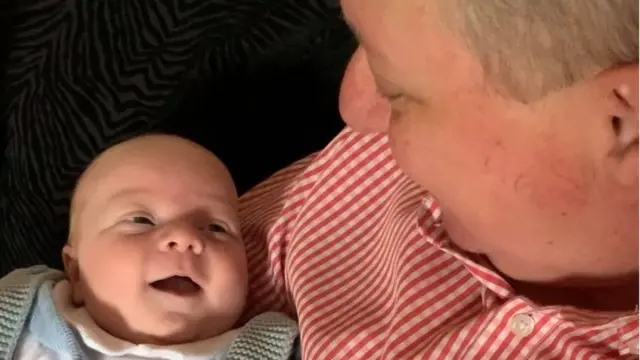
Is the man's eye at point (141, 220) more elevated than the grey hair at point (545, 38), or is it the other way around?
the grey hair at point (545, 38)

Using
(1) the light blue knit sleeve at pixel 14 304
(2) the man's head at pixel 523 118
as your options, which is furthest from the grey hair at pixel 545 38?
(1) the light blue knit sleeve at pixel 14 304

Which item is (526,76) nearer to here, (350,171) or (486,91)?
(486,91)

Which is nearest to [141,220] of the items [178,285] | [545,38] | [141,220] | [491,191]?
[141,220]

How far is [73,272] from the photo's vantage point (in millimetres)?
1314

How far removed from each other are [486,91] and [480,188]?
111 millimetres

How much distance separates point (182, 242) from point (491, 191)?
455 millimetres

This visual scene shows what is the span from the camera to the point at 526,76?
0.77 meters

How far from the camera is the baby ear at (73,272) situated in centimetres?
129

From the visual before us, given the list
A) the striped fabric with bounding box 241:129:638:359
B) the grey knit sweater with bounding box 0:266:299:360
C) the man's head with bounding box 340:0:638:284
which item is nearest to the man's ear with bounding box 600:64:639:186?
the man's head with bounding box 340:0:638:284

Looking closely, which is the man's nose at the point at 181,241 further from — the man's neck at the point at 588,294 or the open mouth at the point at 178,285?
the man's neck at the point at 588,294

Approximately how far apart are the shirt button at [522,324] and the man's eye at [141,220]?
53 centimetres

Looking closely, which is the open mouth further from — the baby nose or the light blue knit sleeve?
the light blue knit sleeve

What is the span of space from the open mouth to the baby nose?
4cm

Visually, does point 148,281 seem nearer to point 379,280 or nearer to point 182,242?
point 182,242
